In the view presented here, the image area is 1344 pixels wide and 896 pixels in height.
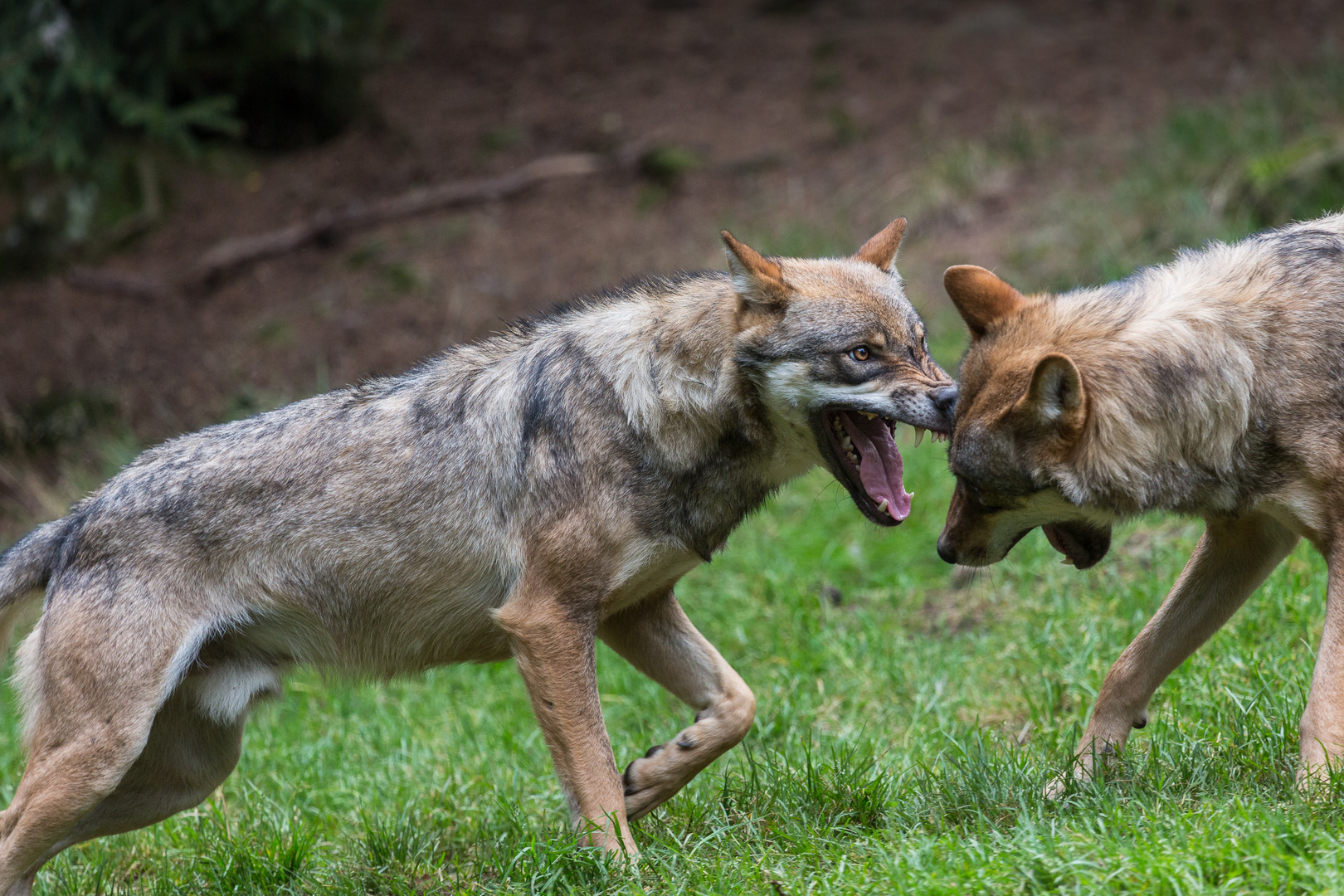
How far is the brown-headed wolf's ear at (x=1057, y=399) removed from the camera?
379 cm

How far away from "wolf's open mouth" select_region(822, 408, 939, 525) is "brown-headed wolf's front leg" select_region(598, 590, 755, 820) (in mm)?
968

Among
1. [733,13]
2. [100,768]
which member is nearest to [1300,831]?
[100,768]

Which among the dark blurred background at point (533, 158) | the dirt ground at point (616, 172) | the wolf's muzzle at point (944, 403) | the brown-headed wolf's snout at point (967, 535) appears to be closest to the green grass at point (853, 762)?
the brown-headed wolf's snout at point (967, 535)

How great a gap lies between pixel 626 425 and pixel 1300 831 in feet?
8.35

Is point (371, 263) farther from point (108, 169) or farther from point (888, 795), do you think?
point (888, 795)

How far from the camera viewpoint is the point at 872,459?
14.7 ft

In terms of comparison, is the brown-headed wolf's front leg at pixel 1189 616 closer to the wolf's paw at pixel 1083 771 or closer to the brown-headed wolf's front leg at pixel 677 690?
the wolf's paw at pixel 1083 771

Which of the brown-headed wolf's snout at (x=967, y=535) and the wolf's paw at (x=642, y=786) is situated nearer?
the brown-headed wolf's snout at (x=967, y=535)

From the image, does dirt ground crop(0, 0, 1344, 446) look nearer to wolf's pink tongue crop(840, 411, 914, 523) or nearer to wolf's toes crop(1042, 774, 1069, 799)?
wolf's pink tongue crop(840, 411, 914, 523)

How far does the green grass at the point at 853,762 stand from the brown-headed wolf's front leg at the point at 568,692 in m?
0.21

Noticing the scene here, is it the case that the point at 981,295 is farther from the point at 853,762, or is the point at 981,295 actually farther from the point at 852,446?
the point at 853,762

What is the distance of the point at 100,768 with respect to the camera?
4398 millimetres

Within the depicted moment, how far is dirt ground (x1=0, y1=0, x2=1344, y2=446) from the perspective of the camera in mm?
11438

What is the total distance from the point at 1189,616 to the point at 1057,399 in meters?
1.19
